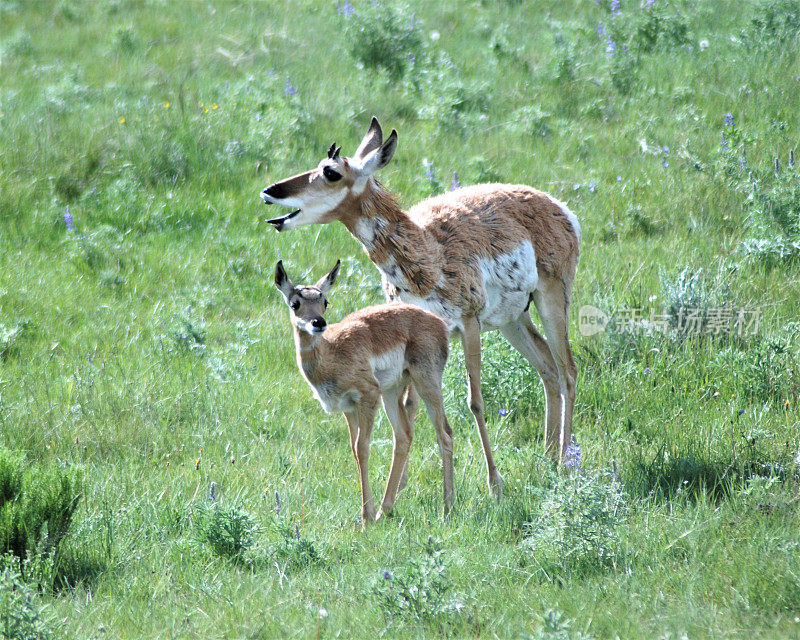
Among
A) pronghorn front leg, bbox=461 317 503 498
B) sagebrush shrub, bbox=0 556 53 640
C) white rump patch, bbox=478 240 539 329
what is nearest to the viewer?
sagebrush shrub, bbox=0 556 53 640

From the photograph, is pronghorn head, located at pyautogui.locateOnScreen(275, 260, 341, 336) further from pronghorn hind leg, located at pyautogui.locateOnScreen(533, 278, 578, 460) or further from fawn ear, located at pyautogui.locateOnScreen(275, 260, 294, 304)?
pronghorn hind leg, located at pyautogui.locateOnScreen(533, 278, 578, 460)


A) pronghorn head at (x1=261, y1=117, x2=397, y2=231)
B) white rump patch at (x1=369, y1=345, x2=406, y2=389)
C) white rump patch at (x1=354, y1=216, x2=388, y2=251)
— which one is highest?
pronghorn head at (x1=261, y1=117, x2=397, y2=231)

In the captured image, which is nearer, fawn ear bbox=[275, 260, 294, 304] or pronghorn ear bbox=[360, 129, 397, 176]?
fawn ear bbox=[275, 260, 294, 304]

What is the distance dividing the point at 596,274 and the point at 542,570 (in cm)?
478

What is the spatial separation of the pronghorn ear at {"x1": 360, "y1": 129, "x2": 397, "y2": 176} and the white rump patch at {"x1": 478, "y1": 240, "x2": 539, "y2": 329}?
3.37ft

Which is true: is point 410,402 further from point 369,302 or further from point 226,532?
point 369,302

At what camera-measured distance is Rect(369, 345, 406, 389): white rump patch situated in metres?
6.17

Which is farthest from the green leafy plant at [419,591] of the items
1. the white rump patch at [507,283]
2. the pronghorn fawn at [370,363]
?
the white rump patch at [507,283]

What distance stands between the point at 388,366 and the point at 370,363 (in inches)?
→ 5.9

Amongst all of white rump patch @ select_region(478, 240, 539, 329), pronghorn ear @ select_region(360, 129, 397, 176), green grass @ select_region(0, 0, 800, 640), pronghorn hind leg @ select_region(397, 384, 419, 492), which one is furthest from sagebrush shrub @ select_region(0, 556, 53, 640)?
white rump patch @ select_region(478, 240, 539, 329)

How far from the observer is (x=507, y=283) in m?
7.05

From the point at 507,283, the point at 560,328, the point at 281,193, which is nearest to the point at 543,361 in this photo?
the point at 560,328

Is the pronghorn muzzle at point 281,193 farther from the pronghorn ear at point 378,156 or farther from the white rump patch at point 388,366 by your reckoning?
the white rump patch at point 388,366

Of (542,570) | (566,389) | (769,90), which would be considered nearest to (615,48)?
(769,90)
